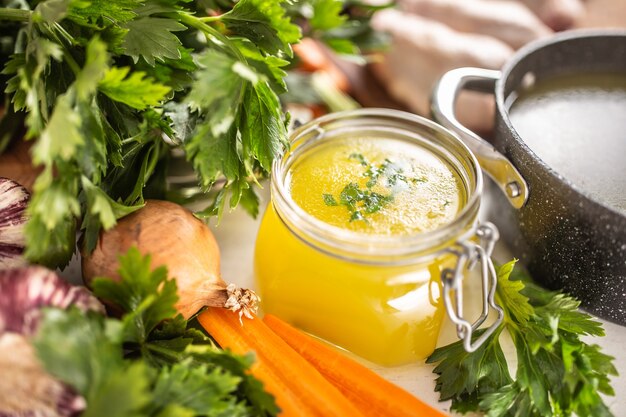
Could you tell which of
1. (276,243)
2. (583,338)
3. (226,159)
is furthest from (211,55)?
(583,338)

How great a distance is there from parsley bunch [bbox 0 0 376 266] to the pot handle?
33 centimetres

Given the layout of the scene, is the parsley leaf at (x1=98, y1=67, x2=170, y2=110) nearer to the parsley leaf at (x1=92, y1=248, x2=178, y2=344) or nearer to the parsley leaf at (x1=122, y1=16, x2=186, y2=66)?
the parsley leaf at (x1=122, y1=16, x2=186, y2=66)

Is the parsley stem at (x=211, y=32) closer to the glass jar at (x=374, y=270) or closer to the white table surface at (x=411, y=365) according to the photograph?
the glass jar at (x=374, y=270)

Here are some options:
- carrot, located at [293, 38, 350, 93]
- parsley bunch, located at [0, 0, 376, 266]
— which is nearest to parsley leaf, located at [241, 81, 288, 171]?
parsley bunch, located at [0, 0, 376, 266]

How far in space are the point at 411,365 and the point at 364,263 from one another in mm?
250

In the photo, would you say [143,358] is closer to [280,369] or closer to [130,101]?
[280,369]

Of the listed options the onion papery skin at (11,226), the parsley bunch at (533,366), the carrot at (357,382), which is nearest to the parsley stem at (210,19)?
the onion papery skin at (11,226)

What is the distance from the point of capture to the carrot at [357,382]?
1.05m

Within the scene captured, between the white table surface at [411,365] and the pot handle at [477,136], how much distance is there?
212mm

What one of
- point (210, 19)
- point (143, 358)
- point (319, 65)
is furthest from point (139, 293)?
point (319, 65)

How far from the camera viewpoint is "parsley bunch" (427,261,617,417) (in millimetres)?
1006

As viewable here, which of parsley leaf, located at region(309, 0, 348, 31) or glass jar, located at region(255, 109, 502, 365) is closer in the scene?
glass jar, located at region(255, 109, 502, 365)

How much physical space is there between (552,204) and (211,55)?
610 millimetres

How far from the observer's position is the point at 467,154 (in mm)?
1163
